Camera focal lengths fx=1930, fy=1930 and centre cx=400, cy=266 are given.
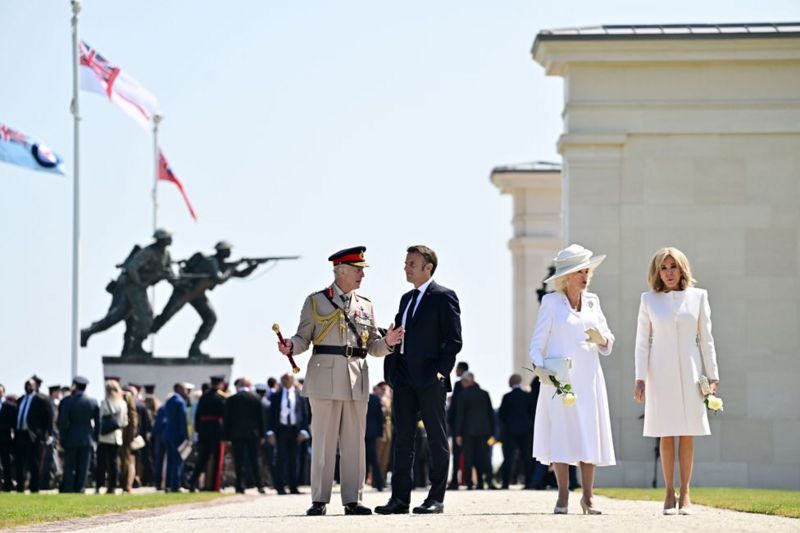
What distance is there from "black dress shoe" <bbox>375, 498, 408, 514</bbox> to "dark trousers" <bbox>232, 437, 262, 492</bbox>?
12.0 meters

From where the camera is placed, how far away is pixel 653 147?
28.8 metres

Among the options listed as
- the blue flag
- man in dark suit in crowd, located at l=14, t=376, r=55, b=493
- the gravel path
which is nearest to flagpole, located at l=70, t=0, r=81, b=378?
the blue flag

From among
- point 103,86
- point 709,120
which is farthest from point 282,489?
point 103,86

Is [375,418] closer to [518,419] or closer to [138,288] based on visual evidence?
[518,419]

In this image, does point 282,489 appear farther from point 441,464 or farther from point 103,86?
point 103,86

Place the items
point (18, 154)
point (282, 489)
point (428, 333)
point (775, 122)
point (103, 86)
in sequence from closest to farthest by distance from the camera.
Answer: point (428, 333), point (282, 489), point (775, 122), point (18, 154), point (103, 86)

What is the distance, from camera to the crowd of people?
2684 cm

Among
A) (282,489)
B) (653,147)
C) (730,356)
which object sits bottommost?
(282,489)

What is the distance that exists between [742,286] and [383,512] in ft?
48.5

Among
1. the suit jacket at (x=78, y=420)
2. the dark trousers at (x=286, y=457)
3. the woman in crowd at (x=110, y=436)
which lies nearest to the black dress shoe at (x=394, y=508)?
the dark trousers at (x=286, y=457)

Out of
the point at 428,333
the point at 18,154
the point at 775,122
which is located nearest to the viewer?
the point at 428,333

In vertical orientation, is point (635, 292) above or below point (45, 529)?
above

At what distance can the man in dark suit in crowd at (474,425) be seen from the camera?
29.0 meters

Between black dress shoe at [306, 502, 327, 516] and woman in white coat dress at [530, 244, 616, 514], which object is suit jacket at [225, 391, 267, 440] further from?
woman in white coat dress at [530, 244, 616, 514]
